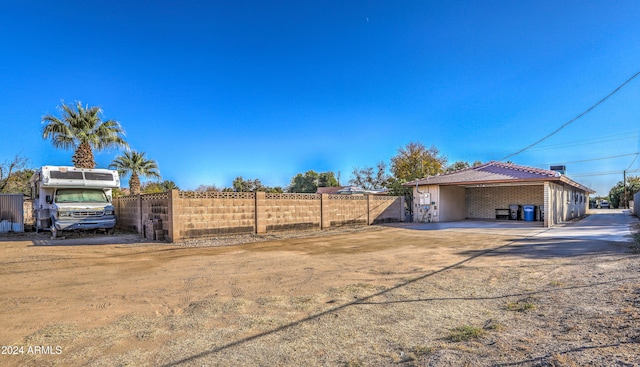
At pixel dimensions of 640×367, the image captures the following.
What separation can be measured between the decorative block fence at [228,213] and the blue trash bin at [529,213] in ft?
38.7

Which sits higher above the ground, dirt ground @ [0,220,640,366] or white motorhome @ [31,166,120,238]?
white motorhome @ [31,166,120,238]

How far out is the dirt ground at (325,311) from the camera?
10.6 ft

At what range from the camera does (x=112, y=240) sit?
12859 mm

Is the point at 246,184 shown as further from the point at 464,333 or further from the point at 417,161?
the point at 464,333

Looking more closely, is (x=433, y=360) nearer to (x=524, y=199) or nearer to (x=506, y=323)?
(x=506, y=323)

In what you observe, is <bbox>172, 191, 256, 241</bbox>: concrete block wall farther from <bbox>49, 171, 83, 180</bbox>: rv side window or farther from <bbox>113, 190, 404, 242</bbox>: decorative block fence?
<bbox>49, 171, 83, 180</bbox>: rv side window

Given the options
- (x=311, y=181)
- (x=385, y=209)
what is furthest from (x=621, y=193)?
(x=385, y=209)

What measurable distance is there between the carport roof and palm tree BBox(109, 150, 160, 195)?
20.6 meters

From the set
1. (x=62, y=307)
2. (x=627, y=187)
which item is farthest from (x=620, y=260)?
(x=627, y=187)

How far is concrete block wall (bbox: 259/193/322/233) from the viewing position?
15.2 m

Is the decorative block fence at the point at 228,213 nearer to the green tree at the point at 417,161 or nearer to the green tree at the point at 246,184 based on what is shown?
the green tree at the point at 417,161


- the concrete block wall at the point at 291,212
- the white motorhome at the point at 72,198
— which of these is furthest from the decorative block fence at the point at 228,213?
the white motorhome at the point at 72,198

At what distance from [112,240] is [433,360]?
13.4m

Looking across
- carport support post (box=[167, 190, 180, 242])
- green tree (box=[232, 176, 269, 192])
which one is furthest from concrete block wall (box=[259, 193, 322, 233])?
green tree (box=[232, 176, 269, 192])
